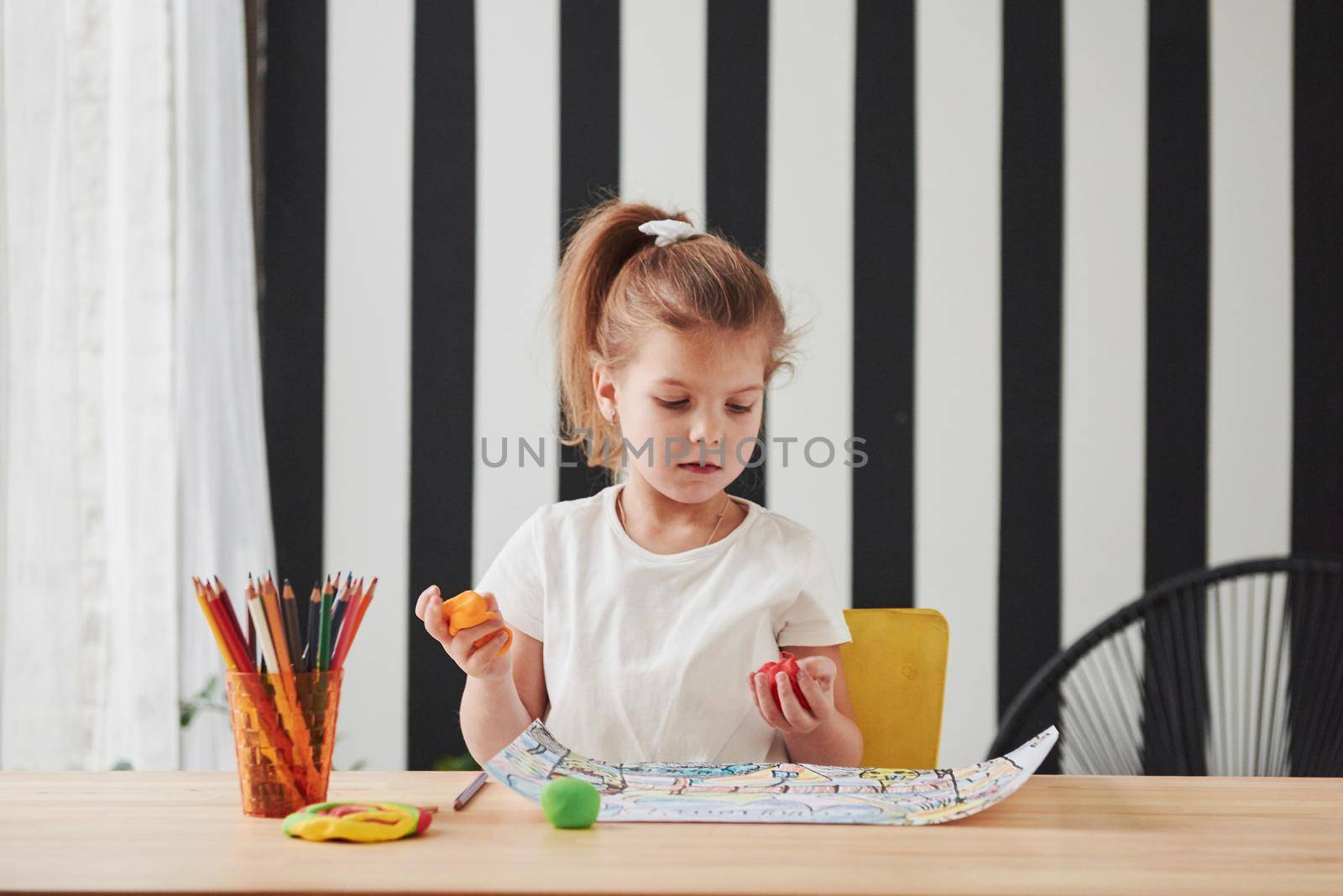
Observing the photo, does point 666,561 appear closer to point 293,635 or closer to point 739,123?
point 293,635

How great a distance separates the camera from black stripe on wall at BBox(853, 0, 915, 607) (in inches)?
88.1

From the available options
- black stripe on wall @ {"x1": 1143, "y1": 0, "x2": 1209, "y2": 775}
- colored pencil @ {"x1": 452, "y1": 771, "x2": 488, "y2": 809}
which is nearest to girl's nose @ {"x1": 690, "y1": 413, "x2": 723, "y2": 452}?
colored pencil @ {"x1": 452, "y1": 771, "x2": 488, "y2": 809}

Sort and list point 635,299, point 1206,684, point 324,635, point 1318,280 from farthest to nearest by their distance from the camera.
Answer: point 1318,280
point 1206,684
point 635,299
point 324,635

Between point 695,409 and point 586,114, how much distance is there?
4.28ft

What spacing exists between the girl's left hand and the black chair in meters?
0.62

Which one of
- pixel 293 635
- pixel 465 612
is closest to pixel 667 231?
pixel 465 612

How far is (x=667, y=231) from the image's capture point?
126 cm

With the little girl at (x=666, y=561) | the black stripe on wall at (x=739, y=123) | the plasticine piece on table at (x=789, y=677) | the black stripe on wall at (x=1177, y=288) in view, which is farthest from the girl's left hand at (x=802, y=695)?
the black stripe on wall at (x=1177, y=288)

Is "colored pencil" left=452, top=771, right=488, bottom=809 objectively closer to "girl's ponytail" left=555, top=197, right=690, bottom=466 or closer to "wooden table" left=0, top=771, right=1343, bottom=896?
"wooden table" left=0, top=771, right=1343, bottom=896

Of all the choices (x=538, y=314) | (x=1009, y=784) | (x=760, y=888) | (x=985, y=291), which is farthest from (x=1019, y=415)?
(x=760, y=888)

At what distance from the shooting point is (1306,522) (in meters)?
2.21

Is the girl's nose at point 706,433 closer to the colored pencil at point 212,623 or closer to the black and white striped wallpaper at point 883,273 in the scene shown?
the colored pencil at point 212,623

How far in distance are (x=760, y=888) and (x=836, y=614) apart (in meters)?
0.60

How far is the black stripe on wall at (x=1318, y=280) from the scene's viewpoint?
221 cm
